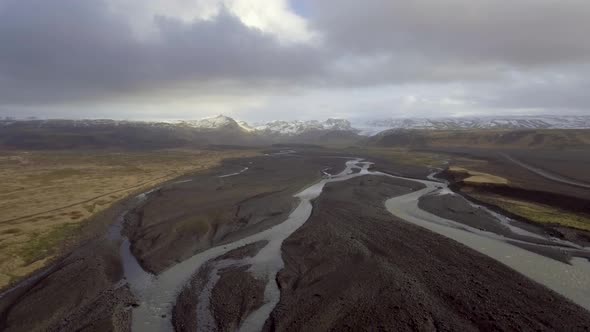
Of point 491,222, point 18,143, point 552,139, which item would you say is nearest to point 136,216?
point 491,222

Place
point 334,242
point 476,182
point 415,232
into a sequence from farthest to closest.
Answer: point 476,182 < point 415,232 < point 334,242

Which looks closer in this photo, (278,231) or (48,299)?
(48,299)

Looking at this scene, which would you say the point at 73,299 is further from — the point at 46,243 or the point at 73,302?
the point at 46,243

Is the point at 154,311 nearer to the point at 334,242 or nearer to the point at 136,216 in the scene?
the point at 334,242

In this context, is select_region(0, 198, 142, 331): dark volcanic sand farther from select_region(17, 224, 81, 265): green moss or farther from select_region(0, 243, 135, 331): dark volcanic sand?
select_region(17, 224, 81, 265): green moss

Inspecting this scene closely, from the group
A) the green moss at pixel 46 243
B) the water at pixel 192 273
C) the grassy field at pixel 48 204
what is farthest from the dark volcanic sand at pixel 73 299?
the grassy field at pixel 48 204

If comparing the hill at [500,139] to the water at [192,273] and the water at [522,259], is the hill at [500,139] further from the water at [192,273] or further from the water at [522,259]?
the water at [192,273]
